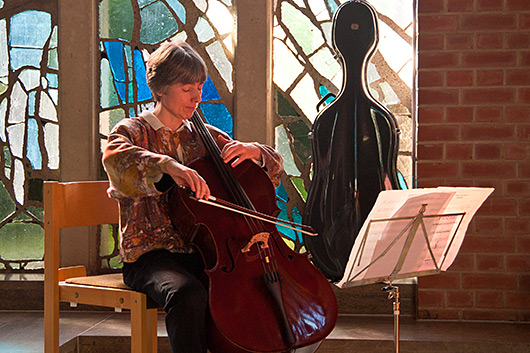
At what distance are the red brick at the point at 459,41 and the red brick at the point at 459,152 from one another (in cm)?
45

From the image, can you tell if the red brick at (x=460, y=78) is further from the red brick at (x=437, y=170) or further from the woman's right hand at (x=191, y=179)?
the woman's right hand at (x=191, y=179)

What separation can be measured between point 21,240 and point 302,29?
1.78m

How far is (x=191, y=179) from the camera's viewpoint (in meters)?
1.62

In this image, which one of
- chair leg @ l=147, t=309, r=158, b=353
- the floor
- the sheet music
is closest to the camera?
the sheet music

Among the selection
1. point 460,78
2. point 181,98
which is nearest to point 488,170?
point 460,78

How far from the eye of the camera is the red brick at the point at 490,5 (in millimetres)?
2873

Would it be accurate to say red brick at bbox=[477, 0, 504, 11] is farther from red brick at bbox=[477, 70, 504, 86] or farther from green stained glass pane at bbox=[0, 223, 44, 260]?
green stained glass pane at bbox=[0, 223, 44, 260]

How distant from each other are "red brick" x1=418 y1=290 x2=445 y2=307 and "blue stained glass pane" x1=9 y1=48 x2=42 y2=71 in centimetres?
220

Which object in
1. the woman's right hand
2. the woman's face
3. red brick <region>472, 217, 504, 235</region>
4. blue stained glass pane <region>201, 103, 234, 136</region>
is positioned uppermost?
blue stained glass pane <region>201, 103, 234, 136</region>

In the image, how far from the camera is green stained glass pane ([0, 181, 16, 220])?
316 cm

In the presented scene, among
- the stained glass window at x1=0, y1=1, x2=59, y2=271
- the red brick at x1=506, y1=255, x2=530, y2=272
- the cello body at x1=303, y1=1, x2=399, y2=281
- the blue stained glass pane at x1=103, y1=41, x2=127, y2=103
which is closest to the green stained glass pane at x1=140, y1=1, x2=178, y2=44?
the blue stained glass pane at x1=103, y1=41, x2=127, y2=103

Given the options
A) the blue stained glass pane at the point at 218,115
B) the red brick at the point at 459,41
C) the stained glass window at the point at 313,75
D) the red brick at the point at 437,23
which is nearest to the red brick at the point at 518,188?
the stained glass window at the point at 313,75

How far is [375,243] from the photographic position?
5.22 feet

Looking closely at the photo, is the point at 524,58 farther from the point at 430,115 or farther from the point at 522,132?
the point at 430,115
